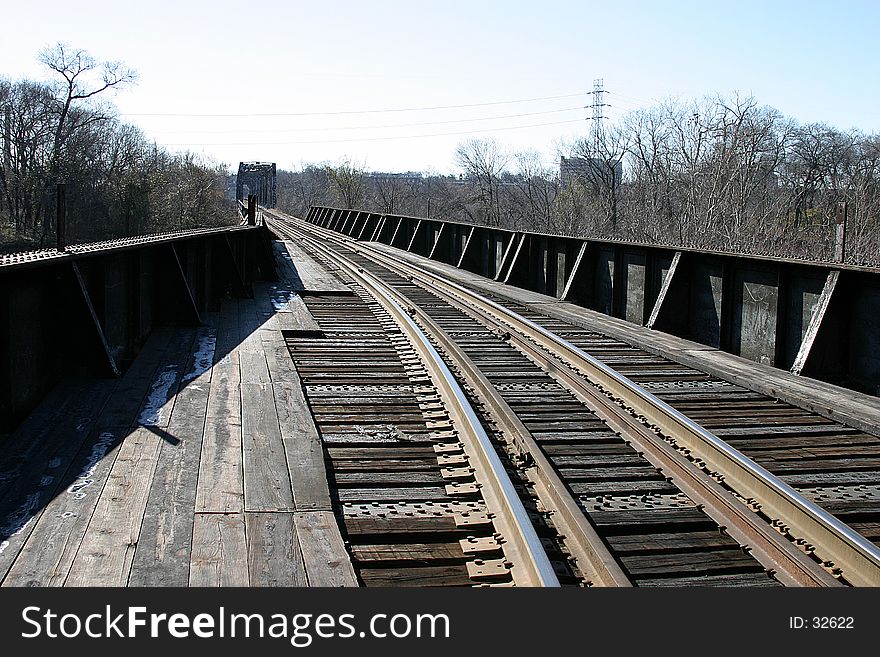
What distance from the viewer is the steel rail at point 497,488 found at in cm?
404

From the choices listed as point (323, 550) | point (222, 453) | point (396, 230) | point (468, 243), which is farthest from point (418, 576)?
point (396, 230)

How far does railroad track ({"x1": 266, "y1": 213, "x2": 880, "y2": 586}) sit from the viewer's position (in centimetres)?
425

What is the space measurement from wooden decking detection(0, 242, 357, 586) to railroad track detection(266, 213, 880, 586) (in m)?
0.51

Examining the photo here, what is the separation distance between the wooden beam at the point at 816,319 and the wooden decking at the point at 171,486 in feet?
16.7

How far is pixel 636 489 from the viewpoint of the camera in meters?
5.41

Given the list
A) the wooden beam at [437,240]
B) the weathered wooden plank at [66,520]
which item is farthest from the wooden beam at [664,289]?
the wooden beam at [437,240]

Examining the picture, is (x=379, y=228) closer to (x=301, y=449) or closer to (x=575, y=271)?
(x=575, y=271)

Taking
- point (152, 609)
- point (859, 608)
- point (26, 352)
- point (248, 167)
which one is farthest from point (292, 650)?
point (248, 167)

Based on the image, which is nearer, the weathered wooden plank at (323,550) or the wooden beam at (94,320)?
the weathered wooden plank at (323,550)

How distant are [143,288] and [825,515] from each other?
300 inches

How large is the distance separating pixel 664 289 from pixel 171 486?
8.57 metres

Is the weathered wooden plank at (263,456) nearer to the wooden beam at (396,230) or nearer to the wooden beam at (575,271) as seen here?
the wooden beam at (575,271)

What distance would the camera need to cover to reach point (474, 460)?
18.9 feet

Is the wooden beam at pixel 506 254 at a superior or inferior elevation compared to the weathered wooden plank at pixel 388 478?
superior
